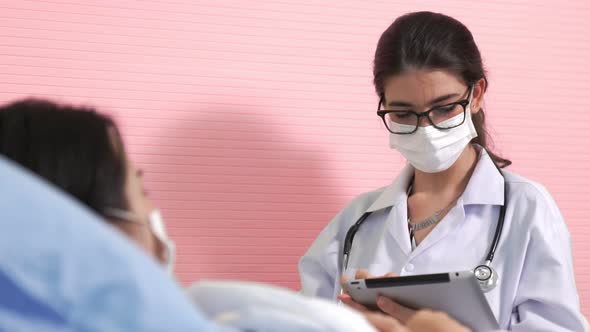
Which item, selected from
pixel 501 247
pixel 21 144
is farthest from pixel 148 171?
pixel 21 144

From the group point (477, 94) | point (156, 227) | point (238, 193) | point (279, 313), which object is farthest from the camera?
point (238, 193)

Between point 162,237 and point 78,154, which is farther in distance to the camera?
point 162,237

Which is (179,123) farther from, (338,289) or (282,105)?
(338,289)

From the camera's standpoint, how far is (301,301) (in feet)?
2.57

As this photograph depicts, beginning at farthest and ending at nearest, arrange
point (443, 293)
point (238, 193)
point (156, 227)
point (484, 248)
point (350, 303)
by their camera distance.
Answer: point (238, 193)
point (484, 248)
point (350, 303)
point (443, 293)
point (156, 227)

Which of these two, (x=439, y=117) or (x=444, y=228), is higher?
(x=439, y=117)

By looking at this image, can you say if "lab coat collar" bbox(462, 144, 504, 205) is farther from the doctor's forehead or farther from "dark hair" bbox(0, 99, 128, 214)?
"dark hair" bbox(0, 99, 128, 214)

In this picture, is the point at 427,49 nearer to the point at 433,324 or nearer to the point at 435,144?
the point at 435,144

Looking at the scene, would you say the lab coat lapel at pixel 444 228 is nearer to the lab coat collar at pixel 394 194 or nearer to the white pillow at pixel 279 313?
the lab coat collar at pixel 394 194

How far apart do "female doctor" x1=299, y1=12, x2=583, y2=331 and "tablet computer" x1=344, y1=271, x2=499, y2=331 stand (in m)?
0.16

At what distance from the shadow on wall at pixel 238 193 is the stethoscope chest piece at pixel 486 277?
0.59 m

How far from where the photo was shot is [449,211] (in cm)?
173

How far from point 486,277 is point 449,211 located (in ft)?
0.66

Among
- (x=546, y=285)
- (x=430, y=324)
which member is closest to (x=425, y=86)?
(x=546, y=285)
